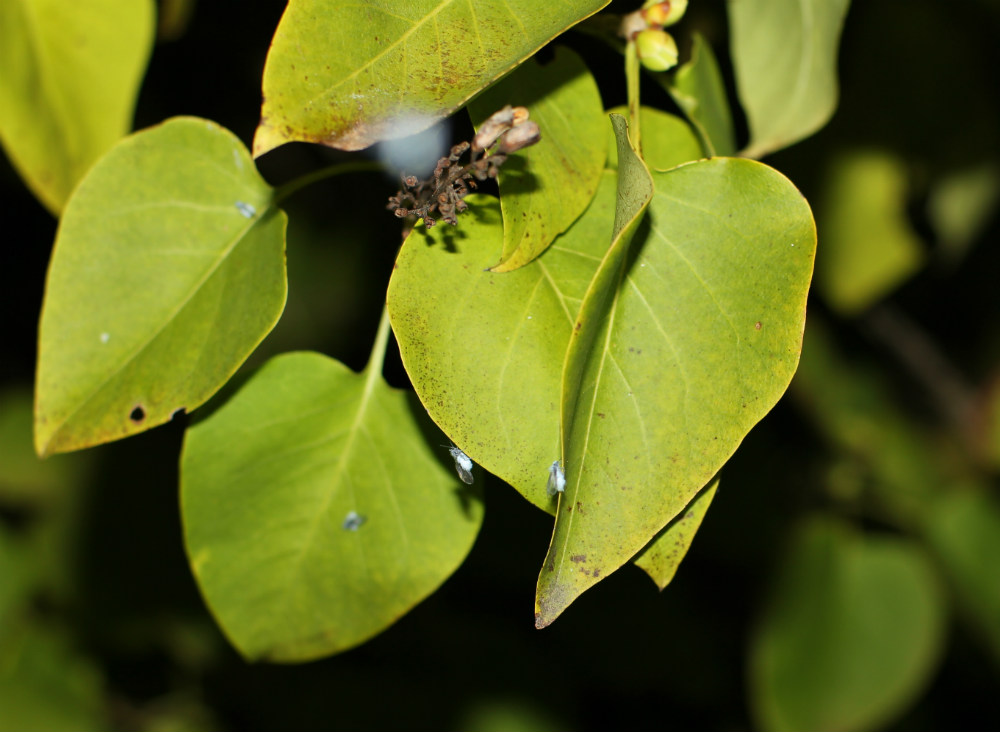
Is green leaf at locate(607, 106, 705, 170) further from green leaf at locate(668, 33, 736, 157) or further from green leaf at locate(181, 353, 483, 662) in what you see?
green leaf at locate(181, 353, 483, 662)

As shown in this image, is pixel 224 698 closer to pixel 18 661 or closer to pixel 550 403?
pixel 18 661

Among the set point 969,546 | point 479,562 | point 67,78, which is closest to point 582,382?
point 67,78

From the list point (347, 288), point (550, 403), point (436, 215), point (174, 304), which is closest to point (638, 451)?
point (550, 403)

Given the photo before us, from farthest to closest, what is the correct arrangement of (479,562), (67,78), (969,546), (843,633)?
1. (969,546)
2. (843,633)
3. (479,562)
4. (67,78)

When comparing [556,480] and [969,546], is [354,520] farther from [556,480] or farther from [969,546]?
[969,546]

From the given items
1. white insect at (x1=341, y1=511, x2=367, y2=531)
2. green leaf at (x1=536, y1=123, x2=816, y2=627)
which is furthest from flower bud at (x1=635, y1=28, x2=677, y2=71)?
white insect at (x1=341, y1=511, x2=367, y2=531)

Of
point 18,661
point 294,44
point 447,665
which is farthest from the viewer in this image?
point 447,665

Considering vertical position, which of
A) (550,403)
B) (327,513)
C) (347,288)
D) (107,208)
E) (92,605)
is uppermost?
(107,208)
